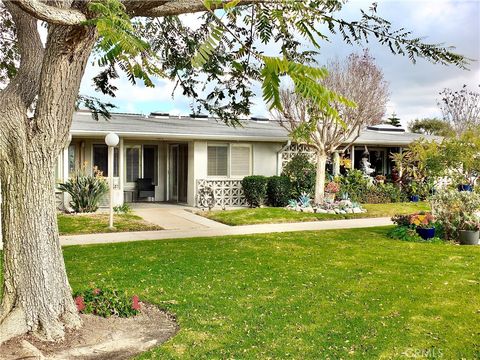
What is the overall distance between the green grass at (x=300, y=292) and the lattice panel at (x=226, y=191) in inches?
272

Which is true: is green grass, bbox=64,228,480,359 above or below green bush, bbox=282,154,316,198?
below

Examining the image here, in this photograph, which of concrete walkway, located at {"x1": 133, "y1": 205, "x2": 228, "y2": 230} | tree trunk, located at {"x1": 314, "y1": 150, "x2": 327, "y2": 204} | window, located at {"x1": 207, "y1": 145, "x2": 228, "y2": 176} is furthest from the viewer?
window, located at {"x1": 207, "y1": 145, "x2": 228, "y2": 176}

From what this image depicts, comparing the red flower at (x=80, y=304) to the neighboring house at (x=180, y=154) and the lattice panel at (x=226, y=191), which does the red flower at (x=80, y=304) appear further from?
the lattice panel at (x=226, y=191)

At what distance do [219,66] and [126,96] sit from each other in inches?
104

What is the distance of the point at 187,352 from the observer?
15.2 ft

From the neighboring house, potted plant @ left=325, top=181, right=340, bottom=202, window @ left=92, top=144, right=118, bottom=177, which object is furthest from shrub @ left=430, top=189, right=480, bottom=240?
window @ left=92, top=144, right=118, bottom=177

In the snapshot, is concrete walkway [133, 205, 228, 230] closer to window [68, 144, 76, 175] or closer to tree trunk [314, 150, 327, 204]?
window [68, 144, 76, 175]

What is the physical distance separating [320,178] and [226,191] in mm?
3571

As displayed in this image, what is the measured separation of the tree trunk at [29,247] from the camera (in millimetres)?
4676

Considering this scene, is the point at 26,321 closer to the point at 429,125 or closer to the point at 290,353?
the point at 290,353

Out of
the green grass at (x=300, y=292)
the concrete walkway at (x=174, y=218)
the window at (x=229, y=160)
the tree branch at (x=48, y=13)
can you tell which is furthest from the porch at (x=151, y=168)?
the tree branch at (x=48, y=13)

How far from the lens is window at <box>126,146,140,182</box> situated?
19.1m

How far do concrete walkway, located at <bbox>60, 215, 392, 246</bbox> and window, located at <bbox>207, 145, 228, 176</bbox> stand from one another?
10.9 ft

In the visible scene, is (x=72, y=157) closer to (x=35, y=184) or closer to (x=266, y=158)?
(x=266, y=158)
